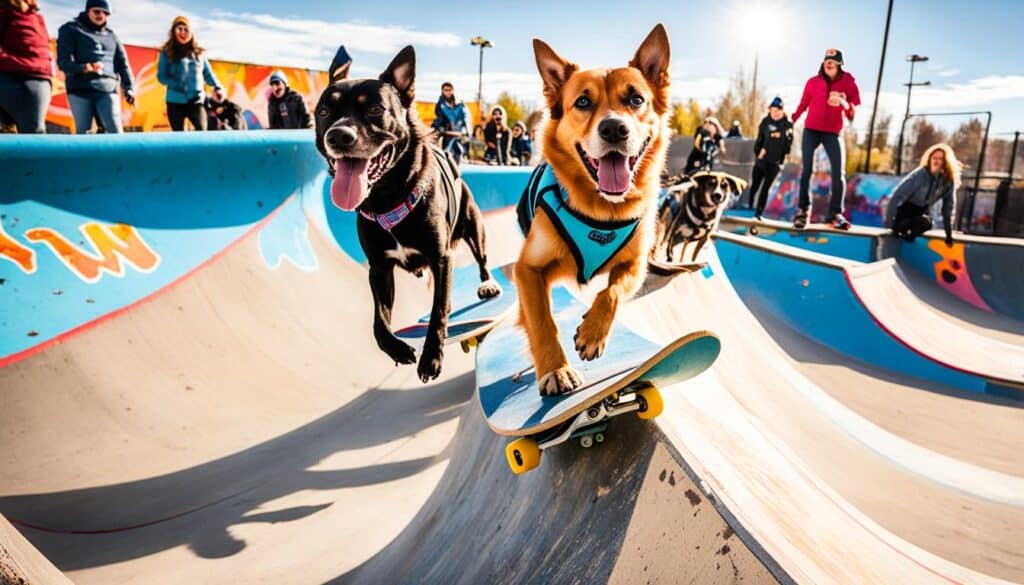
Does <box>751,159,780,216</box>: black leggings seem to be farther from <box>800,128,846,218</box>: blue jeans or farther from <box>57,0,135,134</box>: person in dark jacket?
<box>57,0,135,134</box>: person in dark jacket

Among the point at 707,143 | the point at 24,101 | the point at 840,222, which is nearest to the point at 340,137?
the point at 24,101

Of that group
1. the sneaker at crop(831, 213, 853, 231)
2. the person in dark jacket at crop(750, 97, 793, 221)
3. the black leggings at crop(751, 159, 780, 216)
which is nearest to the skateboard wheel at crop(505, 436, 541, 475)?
the sneaker at crop(831, 213, 853, 231)

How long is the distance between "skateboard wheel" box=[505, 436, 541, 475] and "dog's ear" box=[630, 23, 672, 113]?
1.76 meters

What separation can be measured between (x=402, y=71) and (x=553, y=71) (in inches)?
30.9

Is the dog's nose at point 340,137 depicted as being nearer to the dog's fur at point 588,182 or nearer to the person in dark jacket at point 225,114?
the dog's fur at point 588,182

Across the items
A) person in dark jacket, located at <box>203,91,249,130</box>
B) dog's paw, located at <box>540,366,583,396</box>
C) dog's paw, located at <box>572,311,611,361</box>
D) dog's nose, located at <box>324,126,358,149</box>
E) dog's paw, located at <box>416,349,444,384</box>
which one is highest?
person in dark jacket, located at <box>203,91,249,130</box>

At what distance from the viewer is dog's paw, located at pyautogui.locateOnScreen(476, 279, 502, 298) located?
4068 mm

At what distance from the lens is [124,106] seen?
19297mm

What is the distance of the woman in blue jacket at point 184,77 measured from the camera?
279 inches

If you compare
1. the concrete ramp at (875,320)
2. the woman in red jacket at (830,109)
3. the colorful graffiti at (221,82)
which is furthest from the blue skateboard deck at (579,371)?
the colorful graffiti at (221,82)

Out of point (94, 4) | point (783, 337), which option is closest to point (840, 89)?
point (783, 337)

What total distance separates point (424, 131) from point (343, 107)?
20.3 inches

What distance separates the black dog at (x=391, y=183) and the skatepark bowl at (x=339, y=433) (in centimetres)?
128

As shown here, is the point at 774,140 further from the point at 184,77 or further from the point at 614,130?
the point at 614,130
